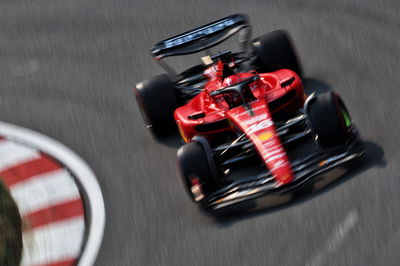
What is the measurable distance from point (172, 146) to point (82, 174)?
1.07 metres

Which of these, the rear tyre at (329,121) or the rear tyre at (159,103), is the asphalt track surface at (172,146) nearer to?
the rear tyre at (159,103)

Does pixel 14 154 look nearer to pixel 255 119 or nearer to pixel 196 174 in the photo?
pixel 196 174

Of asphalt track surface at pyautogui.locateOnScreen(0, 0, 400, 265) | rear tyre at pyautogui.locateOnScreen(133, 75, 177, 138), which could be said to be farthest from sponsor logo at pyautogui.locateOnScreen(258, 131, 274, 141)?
rear tyre at pyautogui.locateOnScreen(133, 75, 177, 138)

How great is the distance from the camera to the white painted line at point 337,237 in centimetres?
686

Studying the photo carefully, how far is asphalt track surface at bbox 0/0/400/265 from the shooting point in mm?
7230

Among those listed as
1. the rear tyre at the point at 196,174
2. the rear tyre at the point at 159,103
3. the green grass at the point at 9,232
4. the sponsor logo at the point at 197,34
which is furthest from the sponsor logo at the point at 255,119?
the green grass at the point at 9,232

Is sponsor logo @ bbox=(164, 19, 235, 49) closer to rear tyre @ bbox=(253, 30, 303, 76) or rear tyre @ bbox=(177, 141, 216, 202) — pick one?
rear tyre @ bbox=(253, 30, 303, 76)

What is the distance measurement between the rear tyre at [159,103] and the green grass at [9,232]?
1.82 metres

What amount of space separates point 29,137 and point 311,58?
379 centimetres

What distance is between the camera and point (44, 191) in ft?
28.6

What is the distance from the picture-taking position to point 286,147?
27.3 ft

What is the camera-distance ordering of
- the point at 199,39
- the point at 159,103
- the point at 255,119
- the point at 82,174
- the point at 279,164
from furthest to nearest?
the point at 199,39 → the point at 159,103 → the point at 82,174 → the point at 255,119 → the point at 279,164

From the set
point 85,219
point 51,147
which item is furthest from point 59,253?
point 51,147

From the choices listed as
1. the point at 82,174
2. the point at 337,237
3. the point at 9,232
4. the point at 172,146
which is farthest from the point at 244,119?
the point at 9,232
